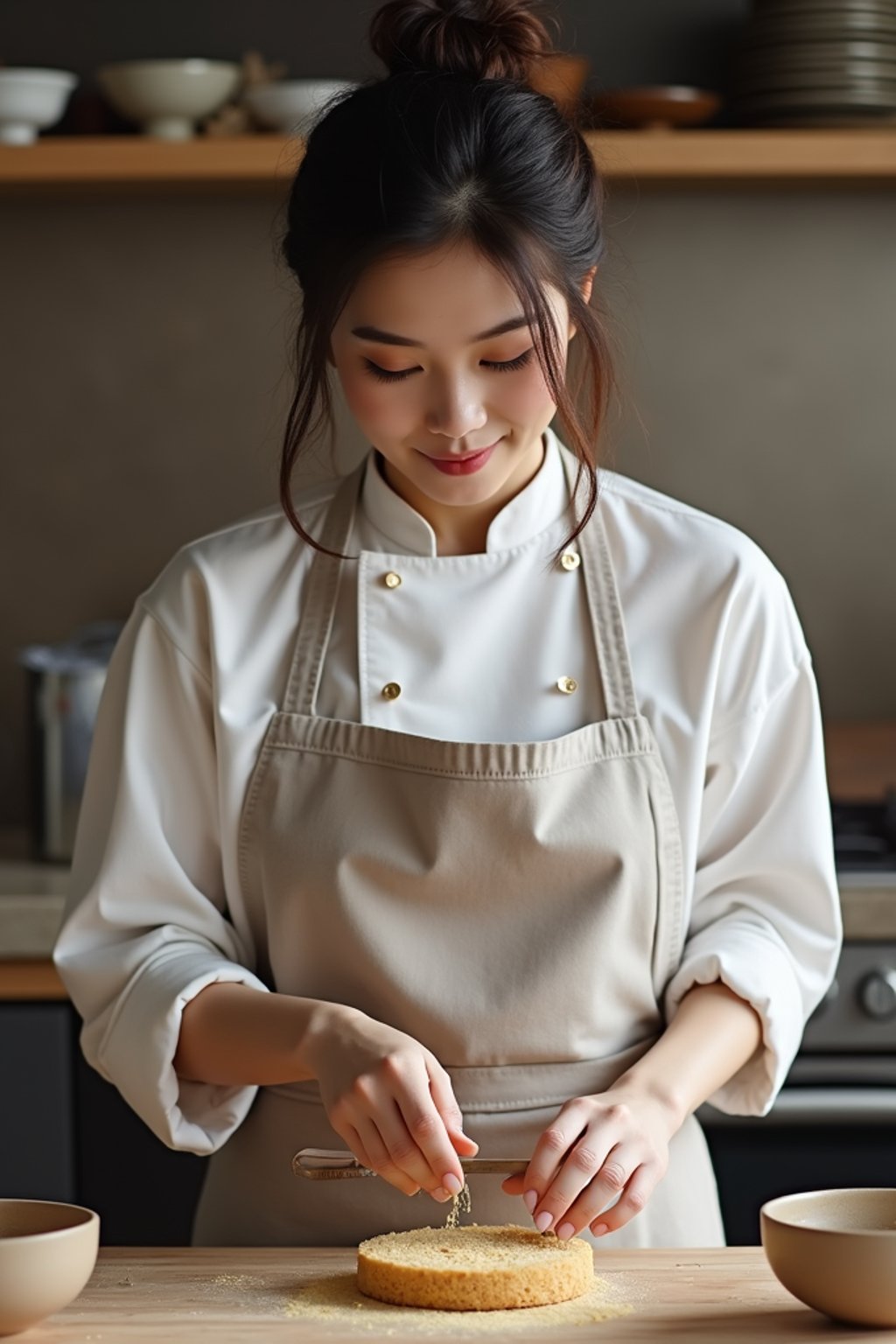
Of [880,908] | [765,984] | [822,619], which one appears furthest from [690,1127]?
[822,619]

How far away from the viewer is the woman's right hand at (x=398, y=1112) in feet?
3.54

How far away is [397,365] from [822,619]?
1.62 metres

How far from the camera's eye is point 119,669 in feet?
4.53

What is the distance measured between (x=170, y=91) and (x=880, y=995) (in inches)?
59.6

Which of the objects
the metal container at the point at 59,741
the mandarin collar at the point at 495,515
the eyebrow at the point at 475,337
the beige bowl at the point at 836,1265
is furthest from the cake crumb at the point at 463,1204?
the metal container at the point at 59,741

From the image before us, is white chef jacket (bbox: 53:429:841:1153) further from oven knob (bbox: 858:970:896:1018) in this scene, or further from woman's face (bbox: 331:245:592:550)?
oven knob (bbox: 858:970:896:1018)

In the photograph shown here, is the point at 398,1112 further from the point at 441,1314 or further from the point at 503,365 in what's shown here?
the point at 503,365

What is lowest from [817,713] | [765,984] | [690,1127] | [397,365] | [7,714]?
[7,714]

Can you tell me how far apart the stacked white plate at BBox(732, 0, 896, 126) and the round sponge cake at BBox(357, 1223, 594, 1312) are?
1.78m

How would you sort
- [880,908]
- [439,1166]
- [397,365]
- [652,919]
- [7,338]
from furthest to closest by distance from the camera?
[7,338] < [880,908] < [652,919] < [397,365] < [439,1166]

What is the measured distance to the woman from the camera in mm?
1240

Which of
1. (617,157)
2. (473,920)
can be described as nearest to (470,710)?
(473,920)

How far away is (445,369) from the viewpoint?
3.98 feet

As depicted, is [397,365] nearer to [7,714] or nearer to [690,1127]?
[690,1127]
